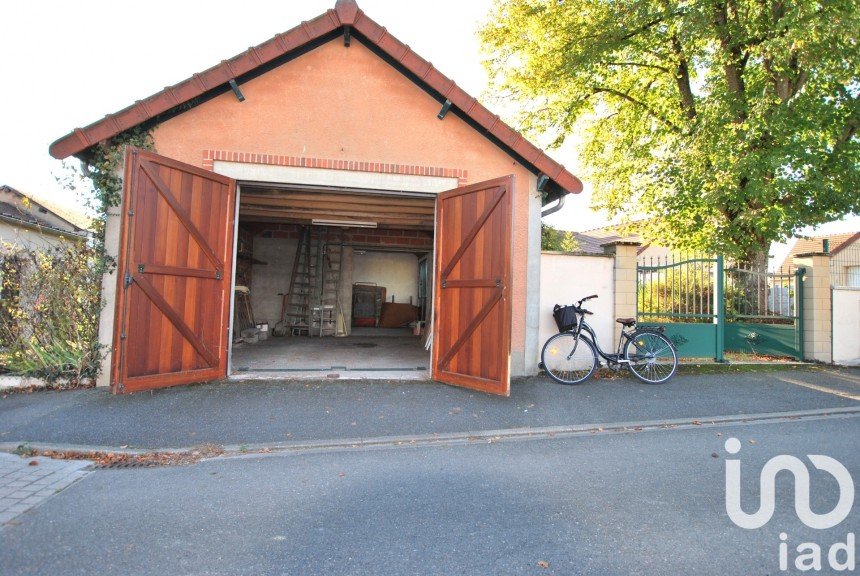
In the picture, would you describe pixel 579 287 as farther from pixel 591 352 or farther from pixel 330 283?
pixel 330 283

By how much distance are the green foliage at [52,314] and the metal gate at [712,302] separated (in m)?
7.95

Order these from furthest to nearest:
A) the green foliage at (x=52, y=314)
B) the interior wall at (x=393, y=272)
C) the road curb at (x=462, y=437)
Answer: the interior wall at (x=393, y=272) < the green foliage at (x=52, y=314) < the road curb at (x=462, y=437)

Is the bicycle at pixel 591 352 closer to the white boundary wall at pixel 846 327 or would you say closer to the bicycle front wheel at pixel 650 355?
the bicycle front wheel at pixel 650 355

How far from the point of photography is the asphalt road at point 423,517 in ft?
8.14

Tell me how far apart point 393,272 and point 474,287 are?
1199cm

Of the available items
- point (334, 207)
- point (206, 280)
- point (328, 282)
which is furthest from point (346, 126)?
point (328, 282)

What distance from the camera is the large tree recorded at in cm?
969

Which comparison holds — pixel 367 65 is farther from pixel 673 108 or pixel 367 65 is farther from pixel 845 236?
pixel 845 236

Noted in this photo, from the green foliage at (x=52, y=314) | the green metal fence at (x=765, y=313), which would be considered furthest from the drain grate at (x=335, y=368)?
the green metal fence at (x=765, y=313)

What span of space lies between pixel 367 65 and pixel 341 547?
6162 millimetres

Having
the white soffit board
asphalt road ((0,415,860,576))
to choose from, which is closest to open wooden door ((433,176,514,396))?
the white soffit board

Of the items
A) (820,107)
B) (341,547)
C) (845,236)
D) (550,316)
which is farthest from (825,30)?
(845,236)

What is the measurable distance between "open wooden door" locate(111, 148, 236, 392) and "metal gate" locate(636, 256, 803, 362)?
647 centimetres

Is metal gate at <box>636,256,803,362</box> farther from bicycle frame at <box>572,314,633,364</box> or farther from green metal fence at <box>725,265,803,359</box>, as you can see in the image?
bicycle frame at <box>572,314,633,364</box>
